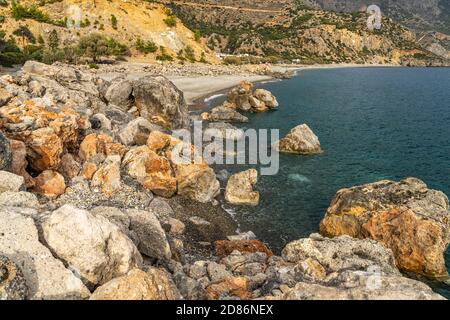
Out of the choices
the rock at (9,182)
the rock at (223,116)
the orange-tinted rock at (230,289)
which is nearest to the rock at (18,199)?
the rock at (9,182)

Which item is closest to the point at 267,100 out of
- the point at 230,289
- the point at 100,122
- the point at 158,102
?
the point at 158,102

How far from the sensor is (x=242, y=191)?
104 feet

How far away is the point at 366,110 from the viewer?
79.2 meters

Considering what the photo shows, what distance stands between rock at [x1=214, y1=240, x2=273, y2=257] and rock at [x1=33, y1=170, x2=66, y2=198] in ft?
37.2

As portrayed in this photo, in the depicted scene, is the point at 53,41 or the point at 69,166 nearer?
the point at 69,166

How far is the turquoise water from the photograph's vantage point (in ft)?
97.1

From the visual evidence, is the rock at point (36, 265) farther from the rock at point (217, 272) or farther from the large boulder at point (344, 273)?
the large boulder at point (344, 273)

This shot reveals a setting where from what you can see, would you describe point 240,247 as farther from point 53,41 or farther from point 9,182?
point 53,41

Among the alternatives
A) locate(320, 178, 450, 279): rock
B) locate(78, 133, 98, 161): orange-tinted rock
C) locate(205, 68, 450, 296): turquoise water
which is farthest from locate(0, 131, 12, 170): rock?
locate(320, 178, 450, 279): rock

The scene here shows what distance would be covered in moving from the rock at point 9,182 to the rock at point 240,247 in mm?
11823

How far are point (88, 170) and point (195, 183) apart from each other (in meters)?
8.60

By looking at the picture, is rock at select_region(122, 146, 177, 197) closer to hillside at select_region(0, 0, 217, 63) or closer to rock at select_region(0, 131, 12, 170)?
rock at select_region(0, 131, 12, 170)

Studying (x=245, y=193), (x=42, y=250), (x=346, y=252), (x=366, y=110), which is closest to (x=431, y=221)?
(x=346, y=252)
